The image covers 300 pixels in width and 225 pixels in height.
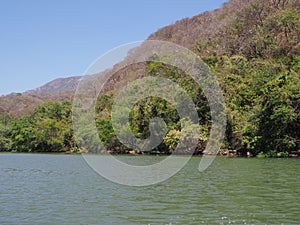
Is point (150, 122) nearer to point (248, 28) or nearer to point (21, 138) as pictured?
point (248, 28)

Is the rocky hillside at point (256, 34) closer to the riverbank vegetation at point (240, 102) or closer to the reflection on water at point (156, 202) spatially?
the riverbank vegetation at point (240, 102)

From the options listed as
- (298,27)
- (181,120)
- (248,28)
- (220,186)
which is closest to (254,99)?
(181,120)

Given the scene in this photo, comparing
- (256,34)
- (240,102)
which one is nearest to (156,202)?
(240,102)

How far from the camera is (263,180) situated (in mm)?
18078

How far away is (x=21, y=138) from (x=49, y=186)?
48.8 meters

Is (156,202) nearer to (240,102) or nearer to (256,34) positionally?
(240,102)

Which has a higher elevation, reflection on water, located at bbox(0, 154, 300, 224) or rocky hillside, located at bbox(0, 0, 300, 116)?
rocky hillside, located at bbox(0, 0, 300, 116)

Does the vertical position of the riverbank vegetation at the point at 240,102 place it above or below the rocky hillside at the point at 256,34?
below

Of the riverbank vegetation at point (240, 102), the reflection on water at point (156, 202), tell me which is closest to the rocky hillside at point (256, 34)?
the riverbank vegetation at point (240, 102)

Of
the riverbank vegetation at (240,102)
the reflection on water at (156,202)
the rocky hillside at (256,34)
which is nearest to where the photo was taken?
the reflection on water at (156,202)

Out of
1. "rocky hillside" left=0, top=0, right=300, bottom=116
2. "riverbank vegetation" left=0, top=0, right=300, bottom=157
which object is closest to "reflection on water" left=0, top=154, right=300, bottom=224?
"riverbank vegetation" left=0, top=0, right=300, bottom=157

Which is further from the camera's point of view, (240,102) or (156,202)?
(240,102)

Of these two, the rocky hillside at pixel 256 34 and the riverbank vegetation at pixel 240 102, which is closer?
the riverbank vegetation at pixel 240 102

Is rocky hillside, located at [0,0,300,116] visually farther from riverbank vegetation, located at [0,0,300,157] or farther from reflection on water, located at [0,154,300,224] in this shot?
reflection on water, located at [0,154,300,224]
